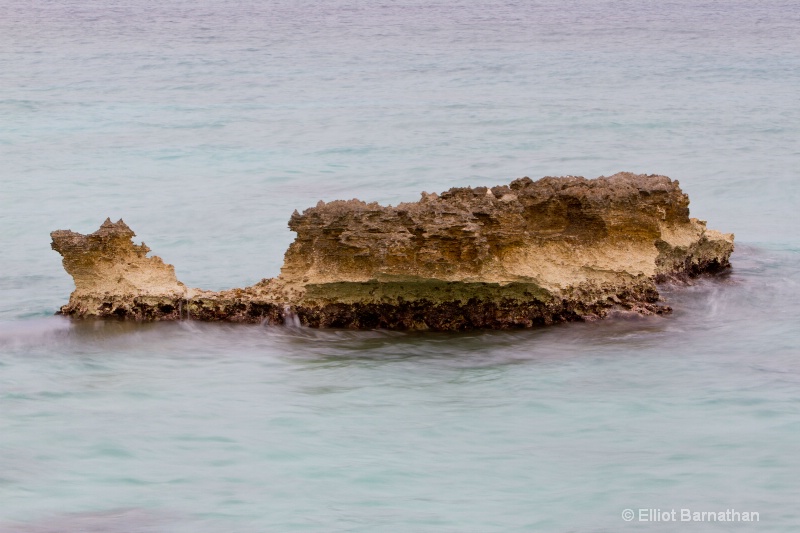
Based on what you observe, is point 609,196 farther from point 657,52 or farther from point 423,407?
point 657,52

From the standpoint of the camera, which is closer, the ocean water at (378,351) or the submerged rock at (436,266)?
the ocean water at (378,351)

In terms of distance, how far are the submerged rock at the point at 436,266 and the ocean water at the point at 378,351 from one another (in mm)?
219

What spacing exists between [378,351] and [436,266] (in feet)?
2.54

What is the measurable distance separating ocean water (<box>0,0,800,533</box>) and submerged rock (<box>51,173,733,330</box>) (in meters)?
0.22

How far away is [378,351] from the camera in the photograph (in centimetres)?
945

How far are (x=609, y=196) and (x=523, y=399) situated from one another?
2.36m

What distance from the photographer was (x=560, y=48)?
3569 centimetres

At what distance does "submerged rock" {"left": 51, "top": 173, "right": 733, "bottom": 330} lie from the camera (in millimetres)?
9500

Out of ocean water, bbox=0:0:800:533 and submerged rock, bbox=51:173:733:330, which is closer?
ocean water, bbox=0:0:800:533

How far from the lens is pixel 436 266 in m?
9.45

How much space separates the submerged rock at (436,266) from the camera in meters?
9.50

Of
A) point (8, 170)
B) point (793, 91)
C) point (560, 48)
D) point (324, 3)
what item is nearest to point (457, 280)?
point (8, 170)

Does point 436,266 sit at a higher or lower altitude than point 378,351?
higher

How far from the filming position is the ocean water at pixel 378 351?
7305mm
